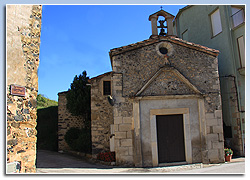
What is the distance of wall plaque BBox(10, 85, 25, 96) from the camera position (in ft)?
15.2

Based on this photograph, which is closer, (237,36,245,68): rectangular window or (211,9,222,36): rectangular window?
(237,36,245,68): rectangular window

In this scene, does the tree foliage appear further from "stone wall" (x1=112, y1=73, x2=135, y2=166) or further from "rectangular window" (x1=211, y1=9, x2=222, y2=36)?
"rectangular window" (x1=211, y1=9, x2=222, y2=36)

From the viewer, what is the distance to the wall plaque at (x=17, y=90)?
463 cm

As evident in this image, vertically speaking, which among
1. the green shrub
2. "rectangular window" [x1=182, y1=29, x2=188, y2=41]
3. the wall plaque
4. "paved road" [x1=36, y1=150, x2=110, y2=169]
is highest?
"rectangular window" [x1=182, y1=29, x2=188, y2=41]

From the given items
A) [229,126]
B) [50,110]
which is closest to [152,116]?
[229,126]

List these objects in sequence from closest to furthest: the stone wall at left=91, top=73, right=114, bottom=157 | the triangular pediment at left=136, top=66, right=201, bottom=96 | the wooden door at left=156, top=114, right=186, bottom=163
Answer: the wooden door at left=156, top=114, right=186, bottom=163, the triangular pediment at left=136, top=66, right=201, bottom=96, the stone wall at left=91, top=73, right=114, bottom=157

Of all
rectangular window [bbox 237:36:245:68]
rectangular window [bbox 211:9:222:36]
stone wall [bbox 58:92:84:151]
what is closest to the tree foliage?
stone wall [bbox 58:92:84:151]

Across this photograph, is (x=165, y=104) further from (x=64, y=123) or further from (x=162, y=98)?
(x=64, y=123)

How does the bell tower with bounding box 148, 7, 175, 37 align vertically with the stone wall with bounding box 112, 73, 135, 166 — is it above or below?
above

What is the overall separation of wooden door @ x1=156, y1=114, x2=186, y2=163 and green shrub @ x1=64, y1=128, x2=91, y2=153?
4.58m

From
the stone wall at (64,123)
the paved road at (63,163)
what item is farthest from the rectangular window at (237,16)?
the stone wall at (64,123)

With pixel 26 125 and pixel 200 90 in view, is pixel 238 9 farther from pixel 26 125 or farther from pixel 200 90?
pixel 26 125

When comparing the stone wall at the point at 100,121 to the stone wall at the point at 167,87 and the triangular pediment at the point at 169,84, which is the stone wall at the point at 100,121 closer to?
the stone wall at the point at 167,87

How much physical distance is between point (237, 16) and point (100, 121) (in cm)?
785
